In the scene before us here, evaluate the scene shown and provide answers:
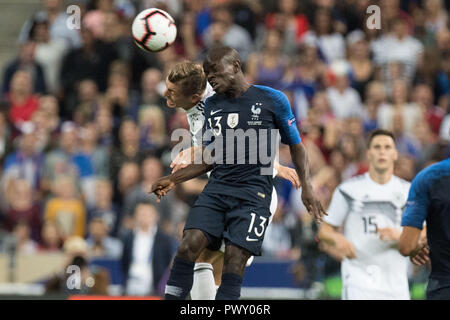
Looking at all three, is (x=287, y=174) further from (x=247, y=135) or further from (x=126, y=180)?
(x=126, y=180)

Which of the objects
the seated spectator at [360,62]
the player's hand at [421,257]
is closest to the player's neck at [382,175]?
the player's hand at [421,257]

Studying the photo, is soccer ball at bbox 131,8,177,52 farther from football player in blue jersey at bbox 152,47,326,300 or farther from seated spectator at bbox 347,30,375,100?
seated spectator at bbox 347,30,375,100

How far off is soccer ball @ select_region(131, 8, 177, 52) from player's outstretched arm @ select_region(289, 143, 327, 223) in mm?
1539

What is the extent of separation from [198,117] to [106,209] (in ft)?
19.2

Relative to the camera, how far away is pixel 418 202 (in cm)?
664

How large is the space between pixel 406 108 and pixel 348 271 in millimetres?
5535

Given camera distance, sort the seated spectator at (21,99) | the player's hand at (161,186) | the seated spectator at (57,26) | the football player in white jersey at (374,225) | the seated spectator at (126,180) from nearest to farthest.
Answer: the player's hand at (161,186) < the football player in white jersey at (374,225) < the seated spectator at (126,180) < the seated spectator at (21,99) < the seated spectator at (57,26)

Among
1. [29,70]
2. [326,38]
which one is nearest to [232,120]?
[326,38]

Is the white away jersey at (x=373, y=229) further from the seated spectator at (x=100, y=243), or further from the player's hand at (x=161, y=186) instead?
the seated spectator at (x=100, y=243)

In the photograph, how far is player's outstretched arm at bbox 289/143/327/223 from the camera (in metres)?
6.74

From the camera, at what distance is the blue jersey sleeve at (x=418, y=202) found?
261 inches

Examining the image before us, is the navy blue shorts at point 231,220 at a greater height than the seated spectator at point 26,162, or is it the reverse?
the seated spectator at point 26,162

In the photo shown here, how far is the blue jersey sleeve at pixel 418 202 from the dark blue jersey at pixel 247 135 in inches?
38.3

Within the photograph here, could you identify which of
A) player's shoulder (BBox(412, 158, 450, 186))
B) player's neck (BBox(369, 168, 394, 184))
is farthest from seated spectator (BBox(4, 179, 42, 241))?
player's shoulder (BBox(412, 158, 450, 186))
